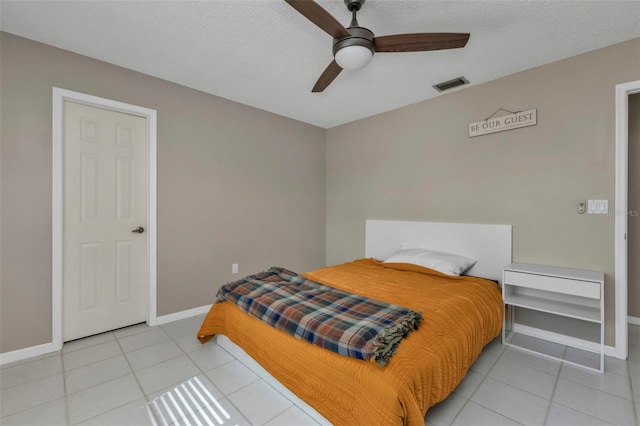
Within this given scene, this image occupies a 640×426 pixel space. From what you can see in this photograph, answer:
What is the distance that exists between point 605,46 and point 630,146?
1139 millimetres

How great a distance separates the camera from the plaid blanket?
1.37 meters

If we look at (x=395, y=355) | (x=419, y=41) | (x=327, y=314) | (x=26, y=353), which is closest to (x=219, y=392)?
(x=327, y=314)

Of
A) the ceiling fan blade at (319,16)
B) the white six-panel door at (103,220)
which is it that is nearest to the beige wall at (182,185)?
the white six-panel door at (103,220)

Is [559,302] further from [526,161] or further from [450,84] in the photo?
[450,84]

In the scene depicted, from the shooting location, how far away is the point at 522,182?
8.64 ft

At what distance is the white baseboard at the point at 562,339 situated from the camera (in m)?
2.24

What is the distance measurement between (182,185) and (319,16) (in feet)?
7.32

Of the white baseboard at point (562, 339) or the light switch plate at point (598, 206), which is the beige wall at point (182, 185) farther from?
Answer: the light switch plate at point (598, 206)

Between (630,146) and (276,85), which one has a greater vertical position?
(276,85)

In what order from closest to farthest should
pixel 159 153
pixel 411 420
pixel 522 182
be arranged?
pixel 411 420 < pixel 522 182 < pixel 159 153

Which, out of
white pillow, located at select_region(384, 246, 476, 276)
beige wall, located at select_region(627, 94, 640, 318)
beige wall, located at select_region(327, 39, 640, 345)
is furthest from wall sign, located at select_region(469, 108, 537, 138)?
white pillow, located at select_region(384, 246, 476, 276)

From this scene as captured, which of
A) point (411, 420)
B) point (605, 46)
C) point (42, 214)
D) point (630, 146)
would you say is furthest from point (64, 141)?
point (630, 146)

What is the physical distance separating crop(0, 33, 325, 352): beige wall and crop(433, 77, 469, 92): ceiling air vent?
6.36ft

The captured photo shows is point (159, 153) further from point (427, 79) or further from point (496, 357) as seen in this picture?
point (496, 357)
